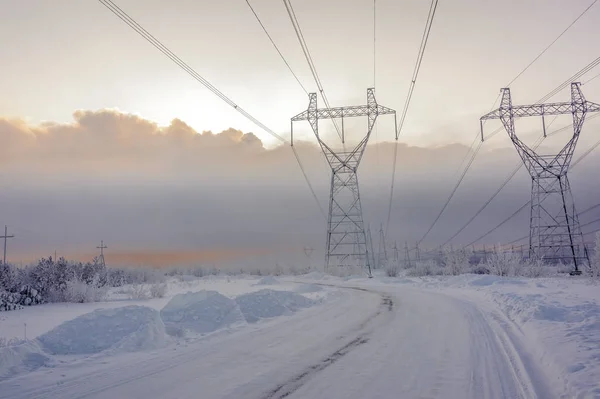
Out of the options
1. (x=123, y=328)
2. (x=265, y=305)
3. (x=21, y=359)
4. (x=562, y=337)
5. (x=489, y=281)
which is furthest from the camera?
(x=489, y=281)

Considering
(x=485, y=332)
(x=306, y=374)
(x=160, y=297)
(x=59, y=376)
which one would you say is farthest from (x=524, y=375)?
(x=160, y=297)

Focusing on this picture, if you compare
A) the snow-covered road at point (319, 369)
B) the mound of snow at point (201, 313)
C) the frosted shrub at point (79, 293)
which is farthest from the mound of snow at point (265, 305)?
the frosted shrub at point (79, 293)

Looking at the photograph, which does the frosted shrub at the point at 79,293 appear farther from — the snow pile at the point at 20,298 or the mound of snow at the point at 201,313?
the mound of snow at the point at 201,313

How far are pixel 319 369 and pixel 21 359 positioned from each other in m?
5.95

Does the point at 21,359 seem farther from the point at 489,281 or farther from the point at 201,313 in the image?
the point at 489,281

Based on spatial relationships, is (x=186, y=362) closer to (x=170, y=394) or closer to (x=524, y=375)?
(x=170, y=394)

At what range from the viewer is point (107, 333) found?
10656 mm

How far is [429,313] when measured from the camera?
1501cm

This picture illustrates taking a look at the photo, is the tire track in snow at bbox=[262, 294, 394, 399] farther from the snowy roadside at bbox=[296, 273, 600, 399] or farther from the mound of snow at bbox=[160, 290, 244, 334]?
the mound of snow at bbox=[160, 290, 244, 334]

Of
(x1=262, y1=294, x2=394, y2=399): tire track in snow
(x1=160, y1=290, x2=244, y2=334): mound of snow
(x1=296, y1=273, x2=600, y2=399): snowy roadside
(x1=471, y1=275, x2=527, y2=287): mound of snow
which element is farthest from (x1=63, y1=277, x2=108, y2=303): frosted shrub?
(x1=471, y1=275, x2=527, y2=287): mound of snow

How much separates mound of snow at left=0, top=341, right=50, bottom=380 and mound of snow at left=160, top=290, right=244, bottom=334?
11.5 feet

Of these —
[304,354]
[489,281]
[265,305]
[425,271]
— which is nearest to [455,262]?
[425,271]

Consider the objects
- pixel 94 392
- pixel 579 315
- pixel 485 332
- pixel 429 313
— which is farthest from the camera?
pixel 429 313

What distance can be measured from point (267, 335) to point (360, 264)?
39690 mm
